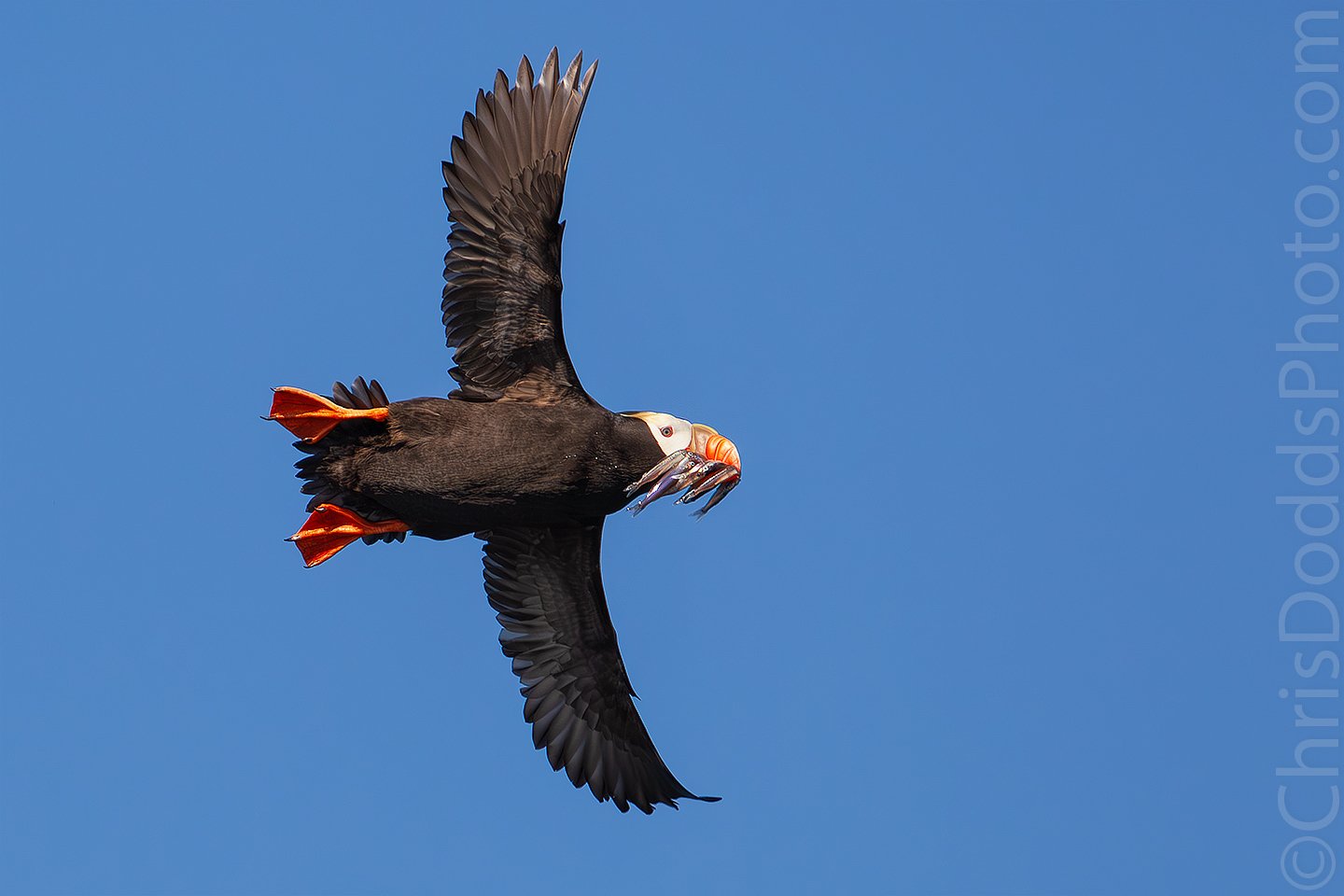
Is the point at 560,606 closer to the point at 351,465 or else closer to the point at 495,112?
the point at 351,465

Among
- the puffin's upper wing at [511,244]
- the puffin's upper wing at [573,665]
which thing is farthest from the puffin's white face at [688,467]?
the puffin's upper wing at [573,665]

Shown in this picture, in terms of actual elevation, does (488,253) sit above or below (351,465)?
above

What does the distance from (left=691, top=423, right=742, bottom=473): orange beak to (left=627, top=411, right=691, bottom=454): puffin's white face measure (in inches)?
2.1

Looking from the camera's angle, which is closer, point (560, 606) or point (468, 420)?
point (468, 420)

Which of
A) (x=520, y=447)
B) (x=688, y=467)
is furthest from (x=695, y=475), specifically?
(x=520, y=447)

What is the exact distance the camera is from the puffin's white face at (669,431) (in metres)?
12.4

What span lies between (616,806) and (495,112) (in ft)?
18.1

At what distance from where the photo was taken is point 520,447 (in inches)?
477

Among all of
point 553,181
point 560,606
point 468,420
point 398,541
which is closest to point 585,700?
point 560,606

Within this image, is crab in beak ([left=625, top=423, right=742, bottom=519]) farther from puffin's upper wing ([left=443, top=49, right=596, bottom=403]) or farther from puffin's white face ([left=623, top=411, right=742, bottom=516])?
puffin's upper wing ([left=443, top=49, right=596, bottom=403])

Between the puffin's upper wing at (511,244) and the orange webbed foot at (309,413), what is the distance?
1014 mm

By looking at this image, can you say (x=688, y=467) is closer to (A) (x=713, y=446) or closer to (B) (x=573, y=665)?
(A) (x=713, y=446)

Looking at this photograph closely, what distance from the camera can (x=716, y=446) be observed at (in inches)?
487

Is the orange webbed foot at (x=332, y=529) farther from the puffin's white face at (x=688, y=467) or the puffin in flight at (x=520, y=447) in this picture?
the puffin's white face at (x=688, y=467)
